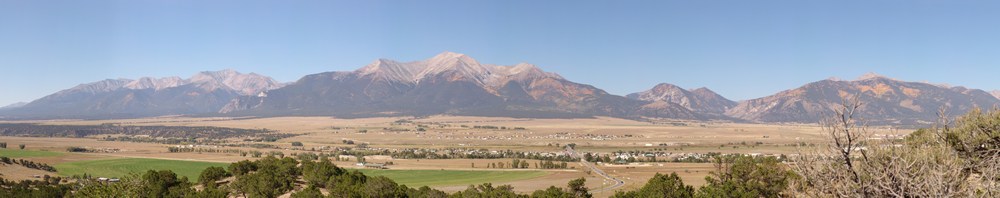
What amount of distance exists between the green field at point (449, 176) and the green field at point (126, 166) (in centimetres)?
2922

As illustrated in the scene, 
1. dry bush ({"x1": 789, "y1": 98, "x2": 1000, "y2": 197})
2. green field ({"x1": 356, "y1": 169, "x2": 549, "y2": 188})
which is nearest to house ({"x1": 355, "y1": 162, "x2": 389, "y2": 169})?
green field ({"x1": 356, "y1": 169, "x2": 549, "y2": 188})

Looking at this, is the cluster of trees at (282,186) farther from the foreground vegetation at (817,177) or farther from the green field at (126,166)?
the green field at (126,166)

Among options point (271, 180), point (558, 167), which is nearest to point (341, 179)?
point (271, 180)

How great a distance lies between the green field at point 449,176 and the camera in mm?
90125

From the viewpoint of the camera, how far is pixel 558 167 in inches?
4350

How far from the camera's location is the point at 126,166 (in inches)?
4481

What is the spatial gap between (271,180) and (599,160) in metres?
81.3

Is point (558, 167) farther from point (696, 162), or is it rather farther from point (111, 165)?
point (111, 165)

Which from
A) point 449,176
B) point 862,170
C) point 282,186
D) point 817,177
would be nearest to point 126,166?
point 449,176

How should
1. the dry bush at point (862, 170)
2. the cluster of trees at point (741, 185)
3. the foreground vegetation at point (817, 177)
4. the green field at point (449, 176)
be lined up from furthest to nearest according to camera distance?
the green field at point (449, 176), the cluster of trees at point (741, 185), the foreground vegetation at point (817, 177), the dry bush at point (862, 170)

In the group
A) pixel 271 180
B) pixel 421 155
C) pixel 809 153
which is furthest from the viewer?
pixel 421 155

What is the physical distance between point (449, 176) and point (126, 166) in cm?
5842

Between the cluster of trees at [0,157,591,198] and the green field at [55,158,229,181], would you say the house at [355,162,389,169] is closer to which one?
the green field at [55,158,229,181]

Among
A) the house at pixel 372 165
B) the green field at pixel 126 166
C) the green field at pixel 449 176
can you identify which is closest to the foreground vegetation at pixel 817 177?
the green field at pixel 449 176
